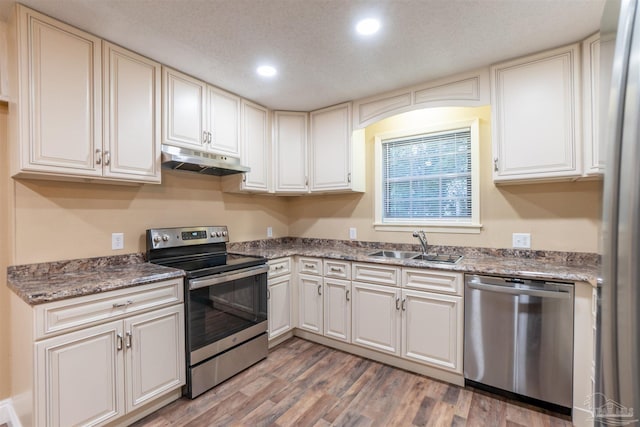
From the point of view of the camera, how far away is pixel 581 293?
5.80 ft

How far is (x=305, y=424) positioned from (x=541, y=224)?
2.29m

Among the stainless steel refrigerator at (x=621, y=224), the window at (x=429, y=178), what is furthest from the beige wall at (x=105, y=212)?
the stainless steel refrigerator at (x=621, y=224)

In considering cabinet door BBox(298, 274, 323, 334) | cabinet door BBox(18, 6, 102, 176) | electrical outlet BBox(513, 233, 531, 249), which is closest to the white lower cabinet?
cabinet door BBox(18, 6, 102, 176)

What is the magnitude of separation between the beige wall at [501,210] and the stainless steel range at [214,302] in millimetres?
1247

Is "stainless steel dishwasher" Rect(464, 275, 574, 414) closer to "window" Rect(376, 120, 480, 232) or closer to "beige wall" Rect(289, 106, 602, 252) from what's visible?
"beige wall" Rect(289, 106, 602, 252)

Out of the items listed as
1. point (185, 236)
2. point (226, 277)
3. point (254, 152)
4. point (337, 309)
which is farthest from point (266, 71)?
point (337, 309)

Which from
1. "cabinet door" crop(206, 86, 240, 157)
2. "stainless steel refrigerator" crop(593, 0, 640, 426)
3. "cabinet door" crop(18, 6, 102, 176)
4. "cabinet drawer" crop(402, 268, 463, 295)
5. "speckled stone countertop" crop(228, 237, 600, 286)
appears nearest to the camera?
"stainless steel refrigerator" crop(593, 0, 640, 426)

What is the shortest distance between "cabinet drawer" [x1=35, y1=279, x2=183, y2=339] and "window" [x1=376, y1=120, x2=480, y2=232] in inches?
82.4

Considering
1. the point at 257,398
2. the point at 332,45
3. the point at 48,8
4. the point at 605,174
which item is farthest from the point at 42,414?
the point at 332,45

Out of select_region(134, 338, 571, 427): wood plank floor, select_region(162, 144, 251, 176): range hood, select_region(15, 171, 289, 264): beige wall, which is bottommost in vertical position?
select_region(134, 338, 571, 427): wood plank floor

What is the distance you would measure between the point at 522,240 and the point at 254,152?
257 cm

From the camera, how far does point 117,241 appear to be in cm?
224

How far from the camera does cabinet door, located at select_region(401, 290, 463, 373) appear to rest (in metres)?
2.18

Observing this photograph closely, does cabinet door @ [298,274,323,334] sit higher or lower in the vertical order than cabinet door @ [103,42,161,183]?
lower
